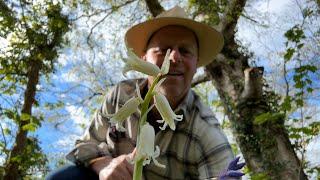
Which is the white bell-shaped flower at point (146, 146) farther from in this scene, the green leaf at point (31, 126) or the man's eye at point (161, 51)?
the green leaf at point (31, 126)

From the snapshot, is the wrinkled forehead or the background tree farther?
the background tree

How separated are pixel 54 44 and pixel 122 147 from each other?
6.23 metres

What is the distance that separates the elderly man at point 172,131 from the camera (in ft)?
6.92

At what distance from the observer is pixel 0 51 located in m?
7.54

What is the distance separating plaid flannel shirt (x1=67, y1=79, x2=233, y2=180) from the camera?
2.14 metres

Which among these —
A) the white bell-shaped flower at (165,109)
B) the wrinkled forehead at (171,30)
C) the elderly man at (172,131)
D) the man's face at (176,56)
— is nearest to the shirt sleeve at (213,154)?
the elderly man at (172,131)

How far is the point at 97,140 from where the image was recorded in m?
2.35

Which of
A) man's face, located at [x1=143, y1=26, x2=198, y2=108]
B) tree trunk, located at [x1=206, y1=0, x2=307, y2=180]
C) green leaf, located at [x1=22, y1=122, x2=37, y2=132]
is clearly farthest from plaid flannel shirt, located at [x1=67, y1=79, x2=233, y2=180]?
tree trunk, located at [x1=206, y1=0, x2=307, y2=180]

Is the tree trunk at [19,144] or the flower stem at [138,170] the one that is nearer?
the flower stem at [138,170]

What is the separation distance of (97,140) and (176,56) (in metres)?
0.62

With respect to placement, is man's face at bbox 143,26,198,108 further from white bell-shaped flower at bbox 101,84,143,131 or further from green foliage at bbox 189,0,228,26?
green foliage at bbox 189,0,228,26

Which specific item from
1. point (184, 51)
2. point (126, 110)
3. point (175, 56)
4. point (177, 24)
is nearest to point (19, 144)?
point (177, 24)

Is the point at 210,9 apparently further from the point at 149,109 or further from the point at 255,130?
the point at 149,109

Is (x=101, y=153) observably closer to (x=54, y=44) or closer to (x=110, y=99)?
(x=110, y=99)
